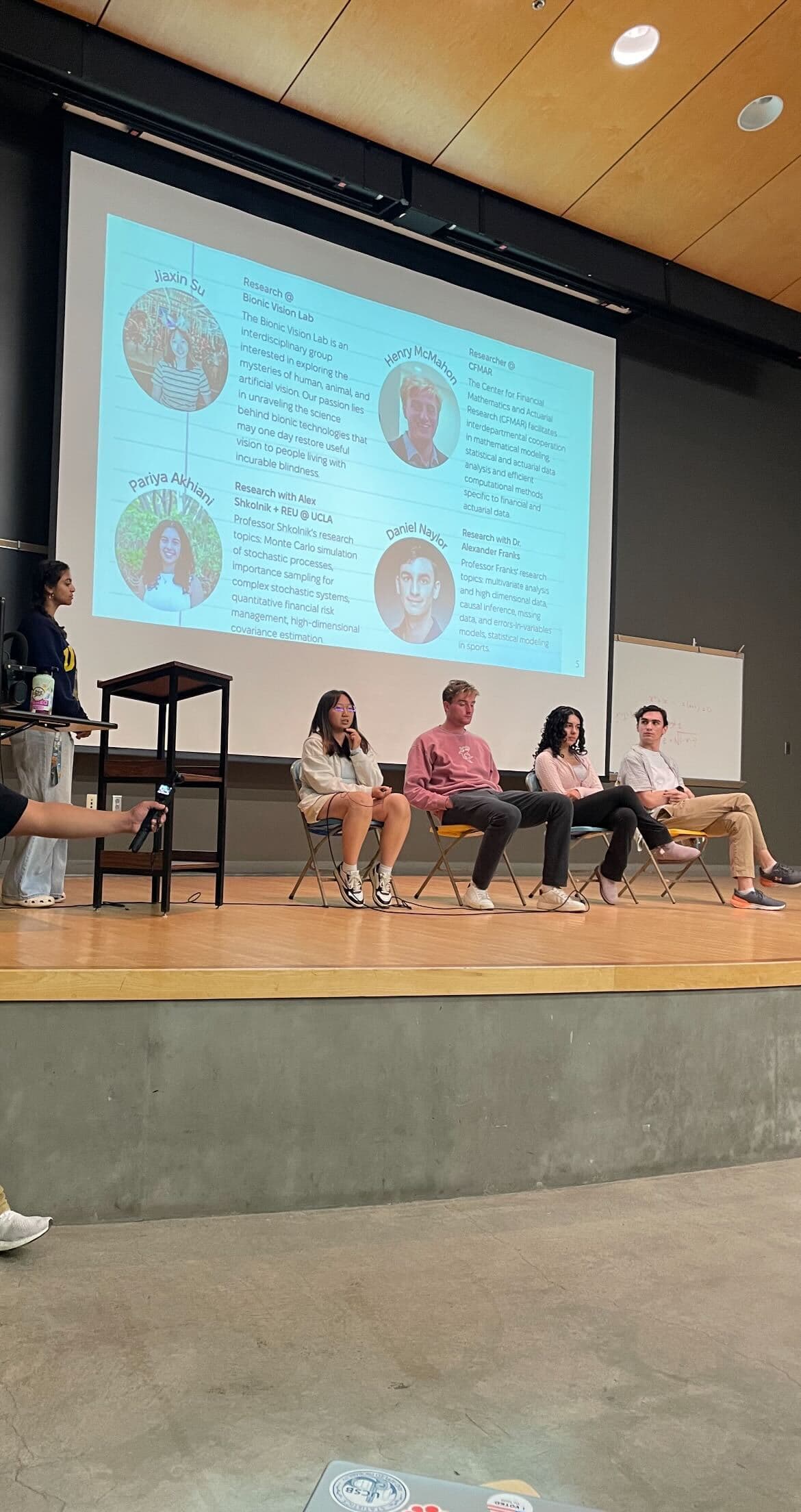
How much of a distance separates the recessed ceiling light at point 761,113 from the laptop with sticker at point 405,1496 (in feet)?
22.9

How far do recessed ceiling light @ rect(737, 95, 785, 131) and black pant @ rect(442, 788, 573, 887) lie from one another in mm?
4301

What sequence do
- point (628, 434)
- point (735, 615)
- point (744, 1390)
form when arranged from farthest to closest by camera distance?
point (735, 615)
point (628, 434)
point (744, 1390)

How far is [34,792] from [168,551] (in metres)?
2.08

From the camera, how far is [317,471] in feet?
20.0

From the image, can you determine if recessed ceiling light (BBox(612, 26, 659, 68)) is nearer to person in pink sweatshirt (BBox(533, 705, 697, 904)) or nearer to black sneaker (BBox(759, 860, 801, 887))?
person in pink sweatshirt (BBox(533, 705, 697, 904))

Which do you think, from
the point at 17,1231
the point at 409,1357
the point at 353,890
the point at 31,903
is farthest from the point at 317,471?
the point at 409,1357

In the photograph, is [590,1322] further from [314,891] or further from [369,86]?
[369,86]

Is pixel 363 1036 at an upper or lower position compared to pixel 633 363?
lower

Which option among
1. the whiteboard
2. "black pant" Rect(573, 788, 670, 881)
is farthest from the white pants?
the whiteboard

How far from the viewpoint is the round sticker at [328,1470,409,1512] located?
118 centimetres

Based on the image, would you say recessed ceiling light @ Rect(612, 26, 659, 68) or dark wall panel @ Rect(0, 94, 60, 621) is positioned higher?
recessed ceiling light @ Rect(612, 26, 659, 68)

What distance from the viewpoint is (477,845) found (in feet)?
22.9

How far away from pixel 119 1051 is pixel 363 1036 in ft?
1.77

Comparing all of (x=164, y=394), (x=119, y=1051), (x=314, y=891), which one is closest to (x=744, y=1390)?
(x=119, y=1051)
